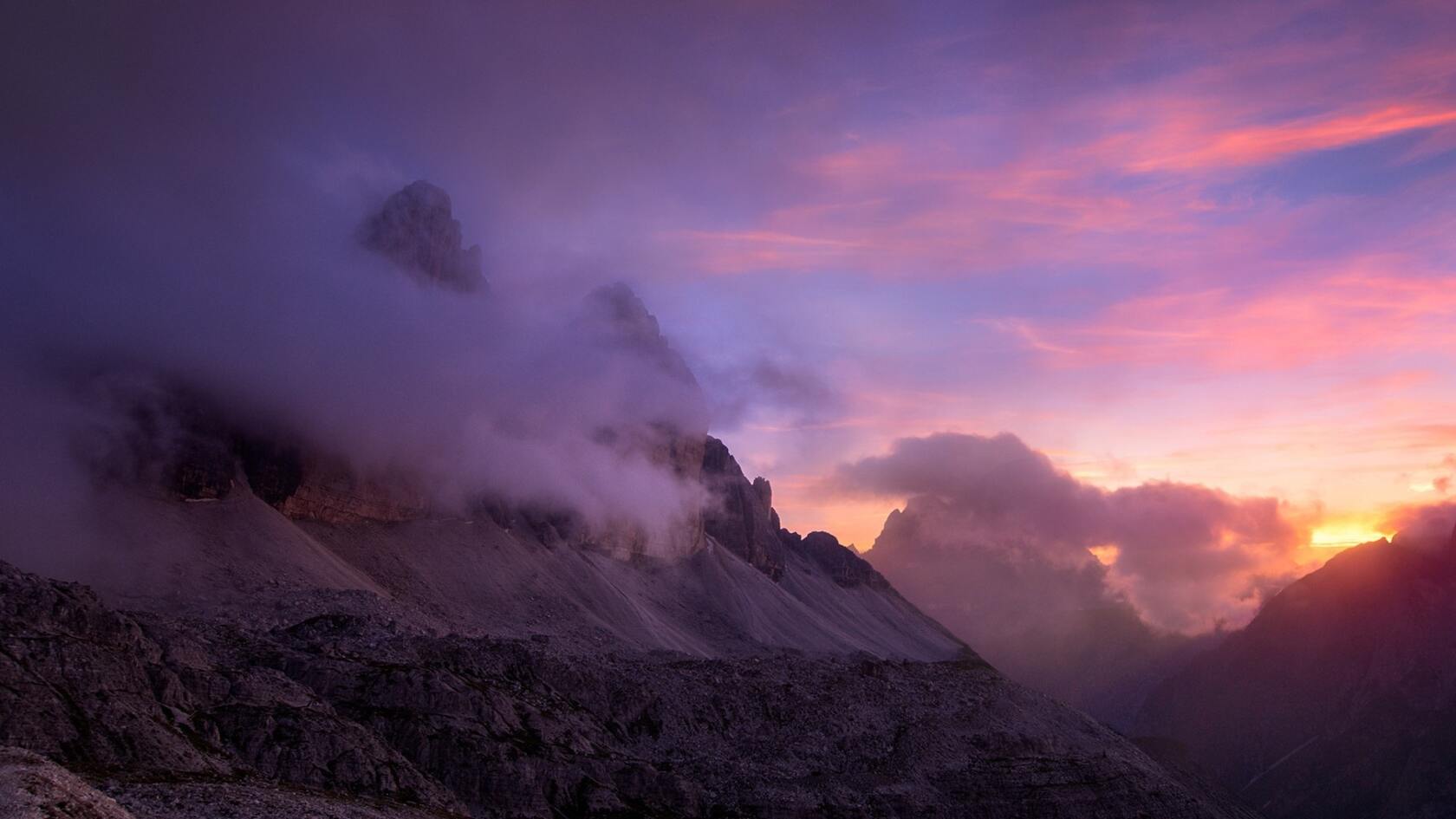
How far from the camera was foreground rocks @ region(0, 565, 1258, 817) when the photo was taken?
89312mm

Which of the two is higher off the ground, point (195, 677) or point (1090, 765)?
point (1090, 765)

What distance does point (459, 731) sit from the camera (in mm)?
129000

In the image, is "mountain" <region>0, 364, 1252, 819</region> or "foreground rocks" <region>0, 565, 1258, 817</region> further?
"foreground rocks" <region>0, 565, 1258, 817</region>

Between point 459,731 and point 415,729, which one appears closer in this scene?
point 415,729

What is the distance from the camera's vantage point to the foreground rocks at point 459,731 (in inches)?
3516

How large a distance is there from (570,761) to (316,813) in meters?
54.4

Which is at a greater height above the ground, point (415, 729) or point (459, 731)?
point (459, 731)

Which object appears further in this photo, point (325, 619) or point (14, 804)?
point (325, 619)

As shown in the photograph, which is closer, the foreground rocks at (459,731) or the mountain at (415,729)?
the mountain at (415,729)

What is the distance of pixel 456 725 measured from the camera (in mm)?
130500

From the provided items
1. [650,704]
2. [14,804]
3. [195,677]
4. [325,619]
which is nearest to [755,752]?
[650,704]

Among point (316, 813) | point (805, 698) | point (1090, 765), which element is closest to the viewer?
point (316, 813)

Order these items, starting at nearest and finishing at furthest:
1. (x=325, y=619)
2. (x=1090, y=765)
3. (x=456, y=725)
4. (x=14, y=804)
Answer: (x=14, y=804) → (x=456, y=725) → (x=325, y=619) → (x=1090, y=765)

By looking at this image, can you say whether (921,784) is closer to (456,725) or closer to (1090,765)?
(1090,765)
